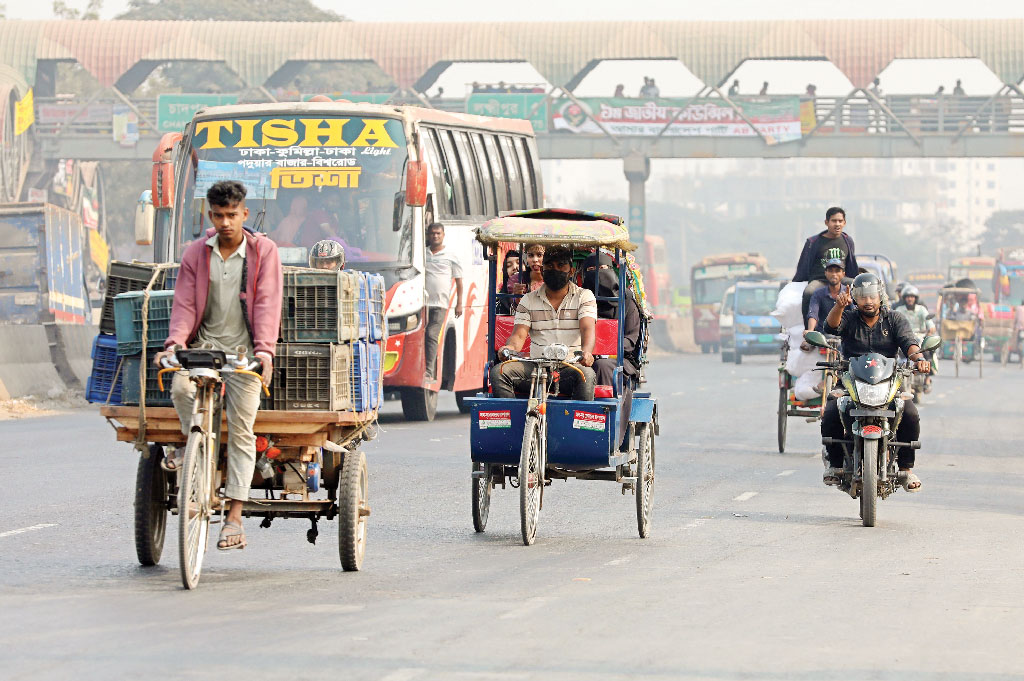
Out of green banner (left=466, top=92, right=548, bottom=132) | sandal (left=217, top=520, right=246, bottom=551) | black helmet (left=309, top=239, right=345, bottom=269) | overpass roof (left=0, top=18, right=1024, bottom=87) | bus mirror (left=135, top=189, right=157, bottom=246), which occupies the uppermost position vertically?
overpass roof (left=0, top=18, right=1024, bottom=87)

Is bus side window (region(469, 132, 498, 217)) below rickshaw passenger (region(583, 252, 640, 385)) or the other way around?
the other way around

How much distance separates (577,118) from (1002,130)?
510 inches

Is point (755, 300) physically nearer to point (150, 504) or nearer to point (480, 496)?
point (480, 496)

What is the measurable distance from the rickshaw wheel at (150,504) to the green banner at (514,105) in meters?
45.1

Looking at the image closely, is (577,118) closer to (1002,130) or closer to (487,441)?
(1002,130)

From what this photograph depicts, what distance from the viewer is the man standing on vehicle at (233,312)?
8797mm

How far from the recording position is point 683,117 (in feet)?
181

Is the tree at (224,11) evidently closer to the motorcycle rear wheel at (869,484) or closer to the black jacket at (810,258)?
the black jacket at (810,258)

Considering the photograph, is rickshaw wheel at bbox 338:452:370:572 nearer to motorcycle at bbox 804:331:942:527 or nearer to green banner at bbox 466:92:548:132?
motorcycle at bbox 804:331:942:527

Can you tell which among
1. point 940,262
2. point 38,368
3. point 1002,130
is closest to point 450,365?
point 38,368

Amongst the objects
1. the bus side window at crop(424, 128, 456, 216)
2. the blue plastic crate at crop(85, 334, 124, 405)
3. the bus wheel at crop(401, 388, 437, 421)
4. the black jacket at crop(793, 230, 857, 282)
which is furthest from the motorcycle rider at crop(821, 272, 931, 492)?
the bus wheel at crop(401, 388, 437, 421)

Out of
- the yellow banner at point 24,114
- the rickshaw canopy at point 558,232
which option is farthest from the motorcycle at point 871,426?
the yellow banner at point 24,114

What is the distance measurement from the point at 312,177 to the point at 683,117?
35.2 meters

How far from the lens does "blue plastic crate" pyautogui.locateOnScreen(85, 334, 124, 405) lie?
9391 millimetres
